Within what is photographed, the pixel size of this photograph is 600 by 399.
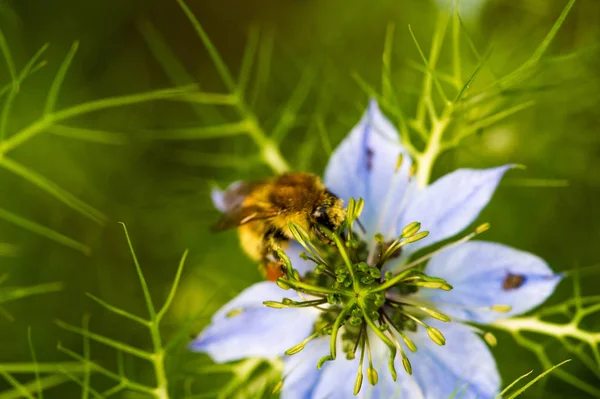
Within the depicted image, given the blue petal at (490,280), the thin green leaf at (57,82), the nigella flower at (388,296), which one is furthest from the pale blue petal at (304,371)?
the thin green leaf at (57,82)

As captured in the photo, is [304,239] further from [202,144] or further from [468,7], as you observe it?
[202,144]

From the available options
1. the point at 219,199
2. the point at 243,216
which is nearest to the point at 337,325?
the point at 243,216

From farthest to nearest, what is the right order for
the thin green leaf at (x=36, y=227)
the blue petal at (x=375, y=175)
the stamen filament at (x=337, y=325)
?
the thin green leaf at (x=36, y=227), the blue petal at (x=375, y=175), the stamen filament at (x=337, y=325)

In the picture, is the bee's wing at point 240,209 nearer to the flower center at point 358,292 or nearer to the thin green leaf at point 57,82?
the flower center at point 358,292

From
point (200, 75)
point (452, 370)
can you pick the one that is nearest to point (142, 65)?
point (200, 75)

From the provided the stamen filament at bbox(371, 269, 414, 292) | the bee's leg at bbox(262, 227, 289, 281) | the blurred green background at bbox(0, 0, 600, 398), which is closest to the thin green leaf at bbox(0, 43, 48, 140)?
A: the blurred green background at bbox(0, 0, 600, 398)

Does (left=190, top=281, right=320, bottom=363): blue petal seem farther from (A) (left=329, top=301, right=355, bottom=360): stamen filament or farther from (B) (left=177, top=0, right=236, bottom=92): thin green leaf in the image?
(B) (left=177, top=0, right=236, bottom=92): thin green leaf

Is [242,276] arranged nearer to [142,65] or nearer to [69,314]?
[69,314]
